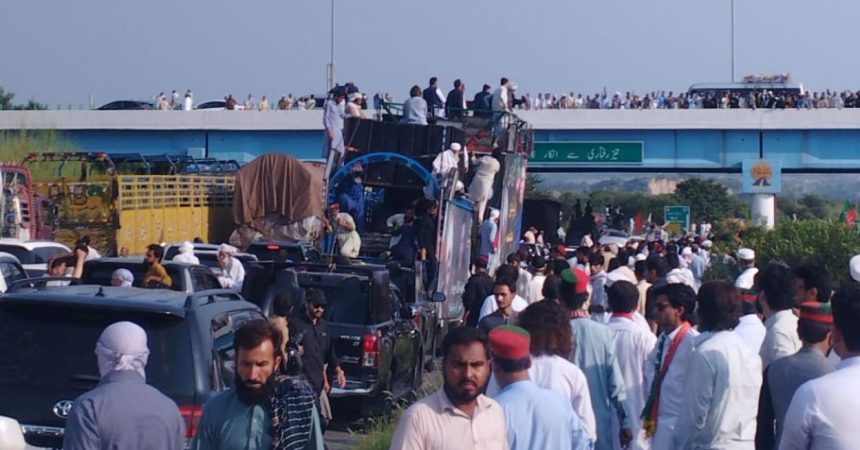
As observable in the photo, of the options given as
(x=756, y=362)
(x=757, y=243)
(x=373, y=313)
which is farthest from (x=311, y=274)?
(x=757, y=243)

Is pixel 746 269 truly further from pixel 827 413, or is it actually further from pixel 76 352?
pixel 827 413

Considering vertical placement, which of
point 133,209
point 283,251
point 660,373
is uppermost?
point 133,209

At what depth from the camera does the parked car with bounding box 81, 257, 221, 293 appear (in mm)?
15094

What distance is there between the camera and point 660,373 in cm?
828

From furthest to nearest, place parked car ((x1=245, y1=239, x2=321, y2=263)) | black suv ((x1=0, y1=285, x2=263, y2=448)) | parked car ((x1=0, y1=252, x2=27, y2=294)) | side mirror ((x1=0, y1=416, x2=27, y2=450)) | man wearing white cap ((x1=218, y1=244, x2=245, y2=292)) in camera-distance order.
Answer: parked car ((x1=245, y1=239, x2=321, y2=263)) < man wearing white cap ((x1=218, y1=244, x2=245, y2=292)) < parked car ((x1=0, y1=252, x2=27, y2=294)) < black suv ((x1=0, y1=285, x2=263, y2=448)) < side mirror ((x1=0, y1=416, x2=27, y2=450))

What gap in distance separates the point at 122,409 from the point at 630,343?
423cm

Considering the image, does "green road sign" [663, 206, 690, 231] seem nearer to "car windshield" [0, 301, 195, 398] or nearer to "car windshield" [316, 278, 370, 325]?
"car windshield" [316, 278, 370, 325]

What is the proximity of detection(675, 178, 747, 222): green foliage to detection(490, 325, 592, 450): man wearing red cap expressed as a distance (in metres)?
106

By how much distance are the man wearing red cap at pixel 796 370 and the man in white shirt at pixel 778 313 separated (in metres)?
1.00

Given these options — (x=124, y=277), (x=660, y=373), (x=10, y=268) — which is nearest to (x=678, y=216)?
(x=10, y=268)

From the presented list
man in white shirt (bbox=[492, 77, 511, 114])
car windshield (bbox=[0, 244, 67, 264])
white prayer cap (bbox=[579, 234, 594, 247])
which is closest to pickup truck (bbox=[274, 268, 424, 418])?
car windshield (bbox=[0, 244, 67, 264])

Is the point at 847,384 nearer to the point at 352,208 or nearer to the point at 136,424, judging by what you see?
the point at 136,424

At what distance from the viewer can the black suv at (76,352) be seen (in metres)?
7.80

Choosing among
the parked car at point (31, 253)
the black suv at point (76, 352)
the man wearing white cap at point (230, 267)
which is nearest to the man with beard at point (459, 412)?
the black suv at point (76, 352)
